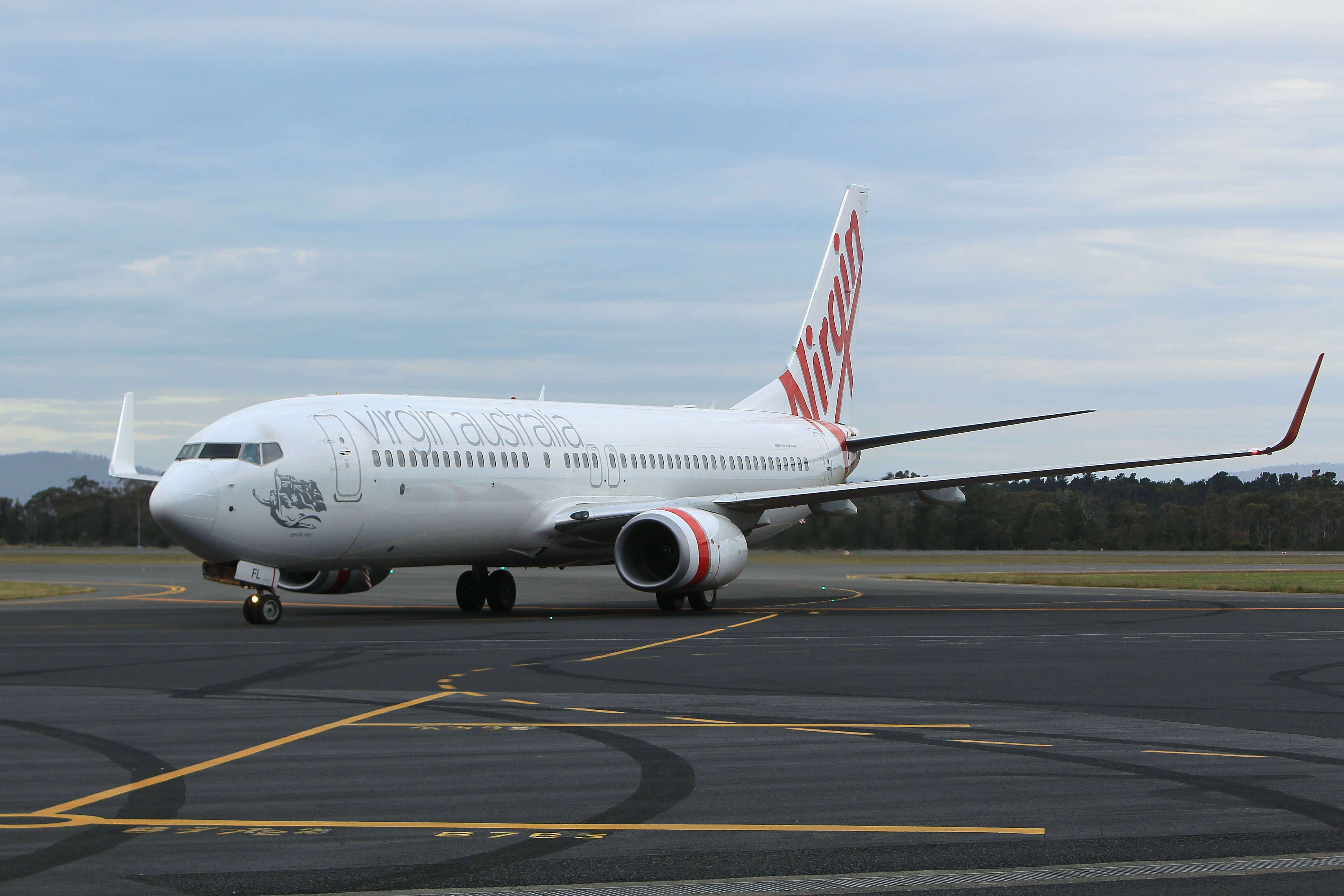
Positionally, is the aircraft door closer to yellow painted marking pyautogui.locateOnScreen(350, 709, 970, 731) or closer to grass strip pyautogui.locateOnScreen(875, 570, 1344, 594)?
yellow painted marking pyautogui.locateOnScreen(350, 709, 970, 731)

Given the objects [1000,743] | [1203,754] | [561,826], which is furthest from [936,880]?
[1203,754]

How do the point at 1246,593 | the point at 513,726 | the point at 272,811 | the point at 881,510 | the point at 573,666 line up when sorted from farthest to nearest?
the point at 881,510 < the point at 1246,593 < the point at 573,666 < the point at 513,726 < the point at 272,811

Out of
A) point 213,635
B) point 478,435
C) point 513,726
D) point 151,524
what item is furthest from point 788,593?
point 151,524

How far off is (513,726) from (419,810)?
11.3 feet

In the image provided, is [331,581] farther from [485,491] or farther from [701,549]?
[701,549]

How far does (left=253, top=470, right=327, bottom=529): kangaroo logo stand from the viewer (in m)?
24.2

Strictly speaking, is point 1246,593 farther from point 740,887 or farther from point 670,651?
point 740,887

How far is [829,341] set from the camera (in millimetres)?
41125

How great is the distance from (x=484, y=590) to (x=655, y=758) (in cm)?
2055

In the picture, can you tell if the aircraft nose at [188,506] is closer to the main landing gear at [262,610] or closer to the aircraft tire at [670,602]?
the main landing gear at [262,610]

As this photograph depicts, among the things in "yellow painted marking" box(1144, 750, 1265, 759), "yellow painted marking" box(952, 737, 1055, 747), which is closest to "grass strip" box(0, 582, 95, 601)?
"yellow painted marking" box(952, 737, 1055, 747)

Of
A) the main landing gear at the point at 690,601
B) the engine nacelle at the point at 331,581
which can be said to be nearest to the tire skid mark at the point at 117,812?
the engine nacelle at the point at 331,581

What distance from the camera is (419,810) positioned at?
8273 mm

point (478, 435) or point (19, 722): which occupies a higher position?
point (478, 435)
